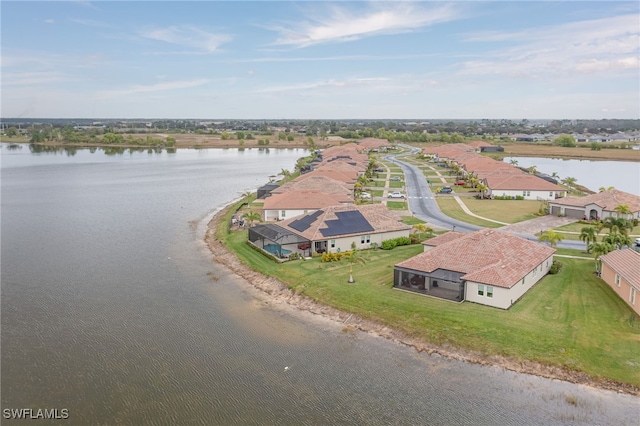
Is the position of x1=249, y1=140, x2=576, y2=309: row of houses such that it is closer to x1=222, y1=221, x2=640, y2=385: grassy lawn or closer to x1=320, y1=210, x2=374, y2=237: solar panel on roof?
x1=320, y1=210, x2=374, y2=237: solar panel on roof

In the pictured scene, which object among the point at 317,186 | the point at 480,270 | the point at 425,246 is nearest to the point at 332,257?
the point at 425,246

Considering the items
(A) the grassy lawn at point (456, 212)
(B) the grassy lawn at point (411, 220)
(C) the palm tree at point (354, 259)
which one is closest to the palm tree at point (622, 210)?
(A) the grassy lawn at point (456, 212)

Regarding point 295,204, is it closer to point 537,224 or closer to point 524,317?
point 537,224

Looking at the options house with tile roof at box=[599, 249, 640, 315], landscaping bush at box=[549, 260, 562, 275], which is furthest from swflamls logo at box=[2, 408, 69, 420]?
landscaping bush at box=[549, 260, 562, 275]

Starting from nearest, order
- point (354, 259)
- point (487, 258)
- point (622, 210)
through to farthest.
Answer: point (487, 258) < point (354, 259) < point (622, 210)

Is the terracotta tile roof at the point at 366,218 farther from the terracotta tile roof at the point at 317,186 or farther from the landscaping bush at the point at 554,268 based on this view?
the terracotta tile roof at the point at 317,186
